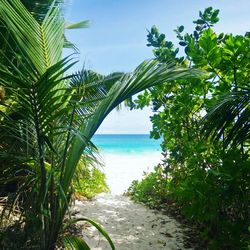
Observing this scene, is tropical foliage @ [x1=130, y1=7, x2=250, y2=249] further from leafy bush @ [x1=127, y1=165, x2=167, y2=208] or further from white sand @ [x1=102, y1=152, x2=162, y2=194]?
leafy bush @ [x1=127, y1=165, x2=167, y2=208]

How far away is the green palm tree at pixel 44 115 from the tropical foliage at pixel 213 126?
29.2 inches

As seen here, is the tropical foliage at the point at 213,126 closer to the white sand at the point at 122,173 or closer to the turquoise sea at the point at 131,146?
the white sand at the point at 122,173

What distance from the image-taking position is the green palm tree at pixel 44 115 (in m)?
1.84

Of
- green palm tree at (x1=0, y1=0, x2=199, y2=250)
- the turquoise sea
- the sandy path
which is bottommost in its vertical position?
the turquoise sea

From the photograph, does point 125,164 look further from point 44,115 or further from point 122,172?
point 44,115

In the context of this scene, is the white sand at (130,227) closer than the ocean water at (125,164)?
Yes

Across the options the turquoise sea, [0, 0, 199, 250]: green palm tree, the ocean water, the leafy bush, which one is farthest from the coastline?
the turquoise sea

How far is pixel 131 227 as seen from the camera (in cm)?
413

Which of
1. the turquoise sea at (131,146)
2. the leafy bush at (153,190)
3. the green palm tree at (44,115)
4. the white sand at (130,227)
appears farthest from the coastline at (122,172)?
the turquoise sea at (131,146)

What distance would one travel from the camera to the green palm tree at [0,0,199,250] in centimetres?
184

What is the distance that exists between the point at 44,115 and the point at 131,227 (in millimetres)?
2760

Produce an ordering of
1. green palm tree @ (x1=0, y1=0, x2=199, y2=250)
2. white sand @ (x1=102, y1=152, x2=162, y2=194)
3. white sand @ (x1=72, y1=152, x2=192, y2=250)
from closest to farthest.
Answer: green palm tree @ (x1=0, y1=0, x2=199, y2=250), white sand @ (x1=72, y1=152, x2=192, y2=250), white sand @ (x1=102, y1=152, x2=162, y2=194)

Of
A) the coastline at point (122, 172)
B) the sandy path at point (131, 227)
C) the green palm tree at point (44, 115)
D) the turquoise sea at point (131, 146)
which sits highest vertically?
the green palm tree at point (44, 115)

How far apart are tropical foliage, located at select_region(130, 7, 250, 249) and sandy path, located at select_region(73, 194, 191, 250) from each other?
55 centimetres
